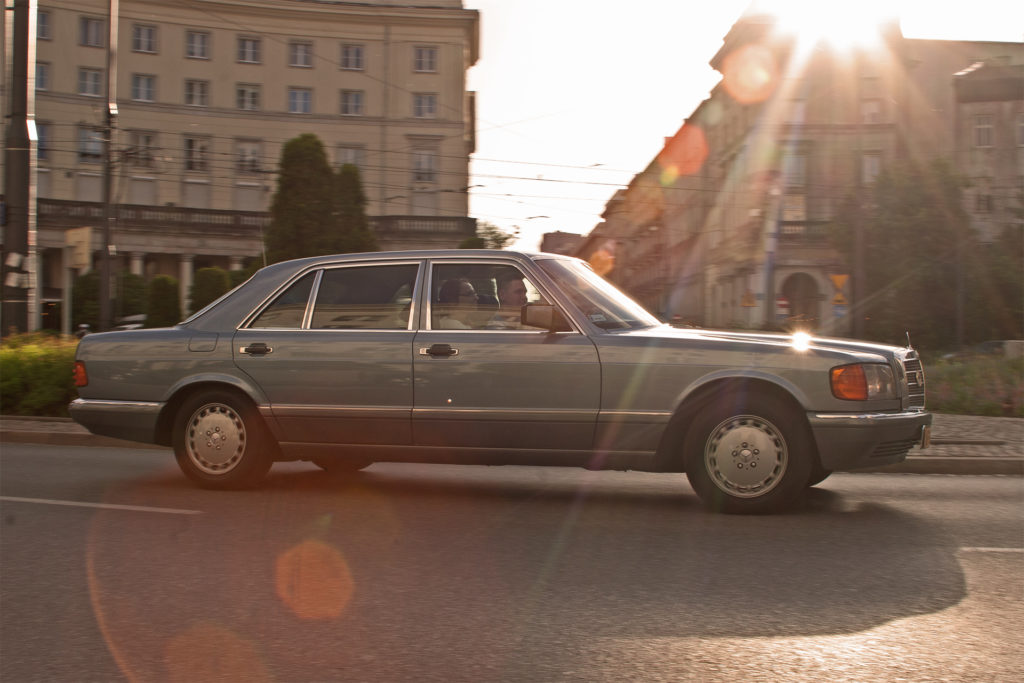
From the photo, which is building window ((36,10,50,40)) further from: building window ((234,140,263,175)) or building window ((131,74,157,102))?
building window ((234,140,263,175))

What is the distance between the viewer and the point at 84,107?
57.4 meters

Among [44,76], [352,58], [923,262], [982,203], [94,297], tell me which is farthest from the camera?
[352,58]

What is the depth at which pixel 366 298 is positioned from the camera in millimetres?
7285

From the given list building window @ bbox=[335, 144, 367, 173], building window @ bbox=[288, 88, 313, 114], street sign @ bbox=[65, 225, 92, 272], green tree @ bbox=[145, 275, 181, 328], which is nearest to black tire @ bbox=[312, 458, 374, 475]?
street sign @ bbox=[65, 225, 92, 272]

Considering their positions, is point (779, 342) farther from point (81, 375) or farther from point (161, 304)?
point (161, 304)

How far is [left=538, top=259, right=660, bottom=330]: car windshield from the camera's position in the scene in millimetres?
6848

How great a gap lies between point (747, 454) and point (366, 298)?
8.99ft

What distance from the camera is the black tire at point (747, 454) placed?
6422 millimetres

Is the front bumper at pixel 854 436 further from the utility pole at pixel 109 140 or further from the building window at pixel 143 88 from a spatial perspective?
the building window at pixel 143 88

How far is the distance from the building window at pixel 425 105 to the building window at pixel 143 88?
47.4 ft

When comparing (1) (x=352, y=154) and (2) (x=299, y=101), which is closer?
(2) (x=299, y=101)

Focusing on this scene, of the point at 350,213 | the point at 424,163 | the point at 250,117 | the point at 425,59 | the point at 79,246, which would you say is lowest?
the point at 79,246

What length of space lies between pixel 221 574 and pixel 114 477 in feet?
12.1

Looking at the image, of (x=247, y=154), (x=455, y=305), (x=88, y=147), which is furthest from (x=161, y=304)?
(x=455, y=305)
